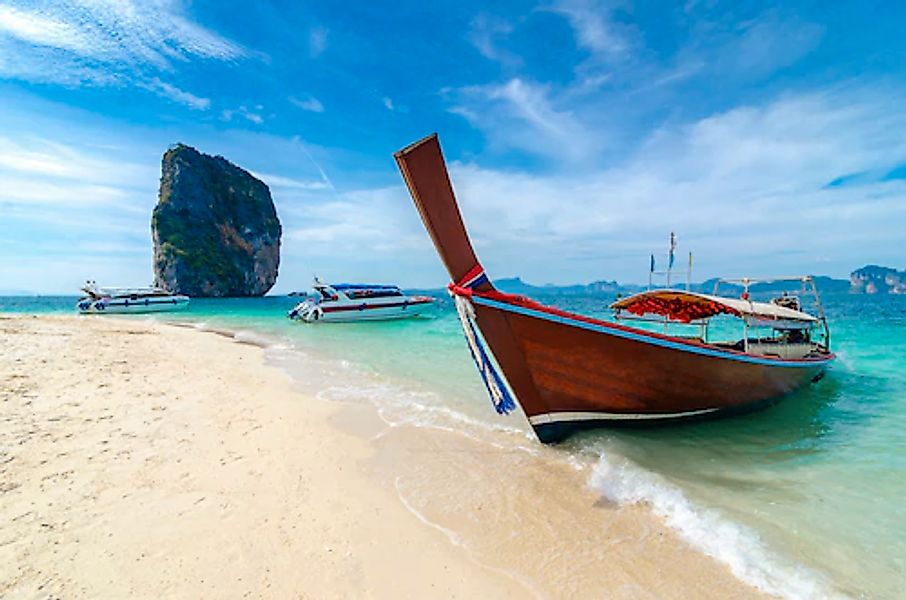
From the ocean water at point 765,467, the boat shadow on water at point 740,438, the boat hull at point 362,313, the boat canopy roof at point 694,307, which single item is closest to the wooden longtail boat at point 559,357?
the boat shadow on water at point 740,438

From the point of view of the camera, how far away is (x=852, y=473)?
589 cm

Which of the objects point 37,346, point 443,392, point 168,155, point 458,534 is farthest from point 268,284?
point 458,534

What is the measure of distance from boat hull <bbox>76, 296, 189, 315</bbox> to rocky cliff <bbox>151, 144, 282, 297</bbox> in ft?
116

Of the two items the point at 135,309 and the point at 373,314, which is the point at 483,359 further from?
the point at 135,309

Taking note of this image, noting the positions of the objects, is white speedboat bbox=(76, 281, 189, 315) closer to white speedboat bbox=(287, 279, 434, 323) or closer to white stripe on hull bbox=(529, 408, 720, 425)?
white speedboat bbox=(287, 279, 434, 323)

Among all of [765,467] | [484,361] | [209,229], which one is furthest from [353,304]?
[209,229]

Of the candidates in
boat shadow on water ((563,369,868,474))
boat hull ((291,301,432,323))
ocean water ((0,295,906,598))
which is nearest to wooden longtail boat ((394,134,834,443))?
boat shadow on water ((563,369,868,474))

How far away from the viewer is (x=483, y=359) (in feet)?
21.4

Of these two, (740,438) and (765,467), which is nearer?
(765,467)

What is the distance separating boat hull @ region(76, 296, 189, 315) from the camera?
39406mm

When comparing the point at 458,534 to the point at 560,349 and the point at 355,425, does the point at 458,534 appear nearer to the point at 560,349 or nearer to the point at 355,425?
the point at 560,349

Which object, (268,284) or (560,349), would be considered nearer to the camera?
(560,349)

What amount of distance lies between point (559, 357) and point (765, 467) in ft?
11.2

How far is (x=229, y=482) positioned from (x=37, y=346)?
473 inches
